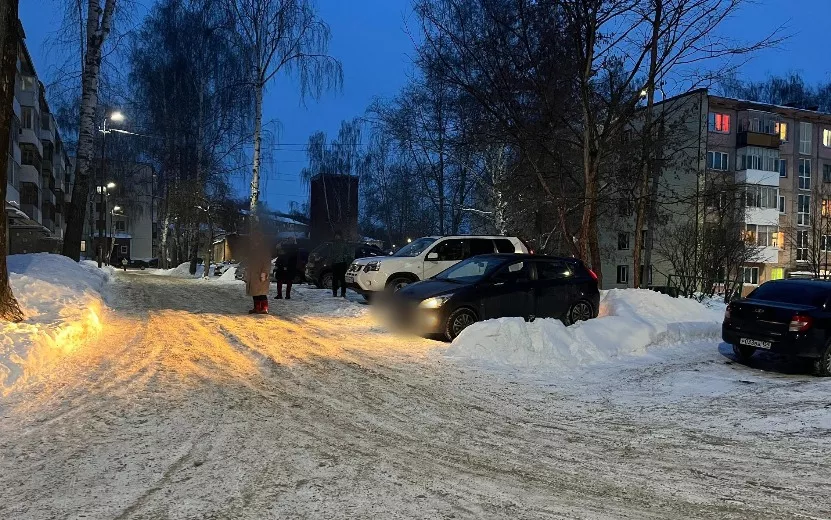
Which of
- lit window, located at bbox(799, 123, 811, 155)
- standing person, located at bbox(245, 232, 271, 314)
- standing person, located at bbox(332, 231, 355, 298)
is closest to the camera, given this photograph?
standing person, located at bbox(245, 232, 271, 314)

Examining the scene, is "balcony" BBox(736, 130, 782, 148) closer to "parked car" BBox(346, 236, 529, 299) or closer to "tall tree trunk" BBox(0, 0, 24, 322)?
"parked car" BBox(346, 236, 529, 299)

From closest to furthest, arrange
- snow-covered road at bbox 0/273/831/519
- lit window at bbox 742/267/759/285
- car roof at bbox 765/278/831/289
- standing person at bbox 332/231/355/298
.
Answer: snow-covered road at bbox 0/273/831/519, car roof at bbox 765/278/831/289, standing person at bbox 332/231/355/298, lit window at bbox 742/267/759/285

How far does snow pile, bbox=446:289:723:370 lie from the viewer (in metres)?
9.30

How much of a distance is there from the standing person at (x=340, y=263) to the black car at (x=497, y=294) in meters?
7.72

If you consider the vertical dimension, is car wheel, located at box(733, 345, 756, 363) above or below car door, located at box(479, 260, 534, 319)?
below

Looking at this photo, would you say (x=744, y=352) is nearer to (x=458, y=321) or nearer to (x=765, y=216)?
(x=458, y=321)

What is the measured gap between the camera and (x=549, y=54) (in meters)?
15.9

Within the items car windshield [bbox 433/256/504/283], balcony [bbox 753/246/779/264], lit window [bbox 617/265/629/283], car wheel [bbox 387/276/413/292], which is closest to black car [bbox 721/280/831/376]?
car windshield [bbox 433/256/504/283]

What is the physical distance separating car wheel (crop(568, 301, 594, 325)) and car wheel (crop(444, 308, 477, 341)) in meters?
2.38

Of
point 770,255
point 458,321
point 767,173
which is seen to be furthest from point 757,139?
point 458,321

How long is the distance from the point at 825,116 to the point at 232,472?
5961cm

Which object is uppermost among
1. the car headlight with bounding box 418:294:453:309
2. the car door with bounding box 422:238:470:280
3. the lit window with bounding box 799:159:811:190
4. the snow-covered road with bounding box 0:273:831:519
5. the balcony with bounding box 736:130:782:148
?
the balcony with bounding box 736:130:782:148

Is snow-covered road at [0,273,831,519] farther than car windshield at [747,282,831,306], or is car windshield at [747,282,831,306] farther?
car windshield at [747,282,831,306]

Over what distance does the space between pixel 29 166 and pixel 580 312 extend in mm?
46656
